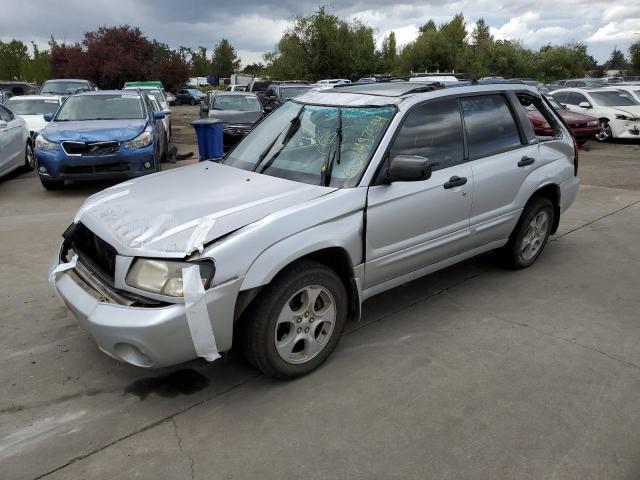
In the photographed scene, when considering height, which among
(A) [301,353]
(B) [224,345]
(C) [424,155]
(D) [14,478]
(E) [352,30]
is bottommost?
(D) [14,478]

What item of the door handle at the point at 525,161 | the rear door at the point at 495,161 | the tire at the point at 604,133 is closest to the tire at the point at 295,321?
the rear door at the point at 495,161

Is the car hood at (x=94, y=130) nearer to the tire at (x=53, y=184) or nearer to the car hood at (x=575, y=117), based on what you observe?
the tire at (x=53, y=184)

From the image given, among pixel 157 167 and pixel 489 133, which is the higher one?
pixel 489 133

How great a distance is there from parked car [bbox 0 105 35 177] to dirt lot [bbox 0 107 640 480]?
5.56 metres

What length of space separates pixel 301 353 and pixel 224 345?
57 centimetres

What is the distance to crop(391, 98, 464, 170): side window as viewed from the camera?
3650 millimetres

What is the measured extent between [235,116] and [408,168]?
11.3m

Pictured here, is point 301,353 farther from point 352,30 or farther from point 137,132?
point 352,30

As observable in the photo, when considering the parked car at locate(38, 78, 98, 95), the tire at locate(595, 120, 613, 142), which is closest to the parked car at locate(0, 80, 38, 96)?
the parked car at locate(38, 78, 98, 95)

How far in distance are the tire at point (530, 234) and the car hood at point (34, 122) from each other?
436 inches

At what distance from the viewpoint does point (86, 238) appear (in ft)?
11.1

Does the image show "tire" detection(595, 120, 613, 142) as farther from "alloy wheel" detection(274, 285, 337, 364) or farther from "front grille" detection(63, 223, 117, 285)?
"front grille" detection(63, 223, 117, 285)

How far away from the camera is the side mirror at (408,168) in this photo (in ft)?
10.6

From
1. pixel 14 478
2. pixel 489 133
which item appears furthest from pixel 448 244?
pixel 14 478
